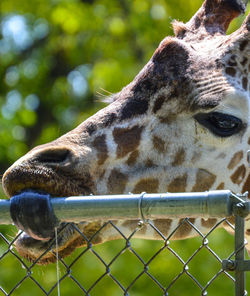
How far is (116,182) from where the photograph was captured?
3373 mm

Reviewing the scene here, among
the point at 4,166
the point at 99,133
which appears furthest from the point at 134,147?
the point at 4,166

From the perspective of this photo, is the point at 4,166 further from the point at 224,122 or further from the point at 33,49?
the point at 224,122

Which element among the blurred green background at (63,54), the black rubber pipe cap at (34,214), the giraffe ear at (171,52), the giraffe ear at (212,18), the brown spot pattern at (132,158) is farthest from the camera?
the blurred green background at (63,54)

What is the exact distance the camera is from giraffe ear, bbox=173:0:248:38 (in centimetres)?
418

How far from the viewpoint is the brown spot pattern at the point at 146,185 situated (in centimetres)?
338

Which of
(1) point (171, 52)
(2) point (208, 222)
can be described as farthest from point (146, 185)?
(1) point (171, 52)

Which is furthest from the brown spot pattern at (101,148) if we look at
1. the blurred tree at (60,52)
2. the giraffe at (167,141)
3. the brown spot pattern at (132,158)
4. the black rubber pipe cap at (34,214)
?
the blurred tree at (60,52)

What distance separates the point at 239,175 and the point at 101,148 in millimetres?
726

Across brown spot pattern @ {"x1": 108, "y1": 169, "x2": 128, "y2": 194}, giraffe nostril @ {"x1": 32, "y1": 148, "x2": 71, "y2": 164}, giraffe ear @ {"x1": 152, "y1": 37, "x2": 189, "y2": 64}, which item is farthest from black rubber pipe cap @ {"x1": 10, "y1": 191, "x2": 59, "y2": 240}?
giraffe ear @ {"x1": 152, "y1": 37, "x2": 189, "y2": 64}

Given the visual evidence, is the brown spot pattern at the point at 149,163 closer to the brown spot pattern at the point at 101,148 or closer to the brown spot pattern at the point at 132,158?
the brown spot pattern at the point at 132,158

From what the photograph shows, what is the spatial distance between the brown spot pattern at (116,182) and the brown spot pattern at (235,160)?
538 millimetres

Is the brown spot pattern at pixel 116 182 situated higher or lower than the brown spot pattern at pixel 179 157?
lower

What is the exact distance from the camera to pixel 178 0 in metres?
12.5

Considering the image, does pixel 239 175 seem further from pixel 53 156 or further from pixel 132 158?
pixel 53 156
